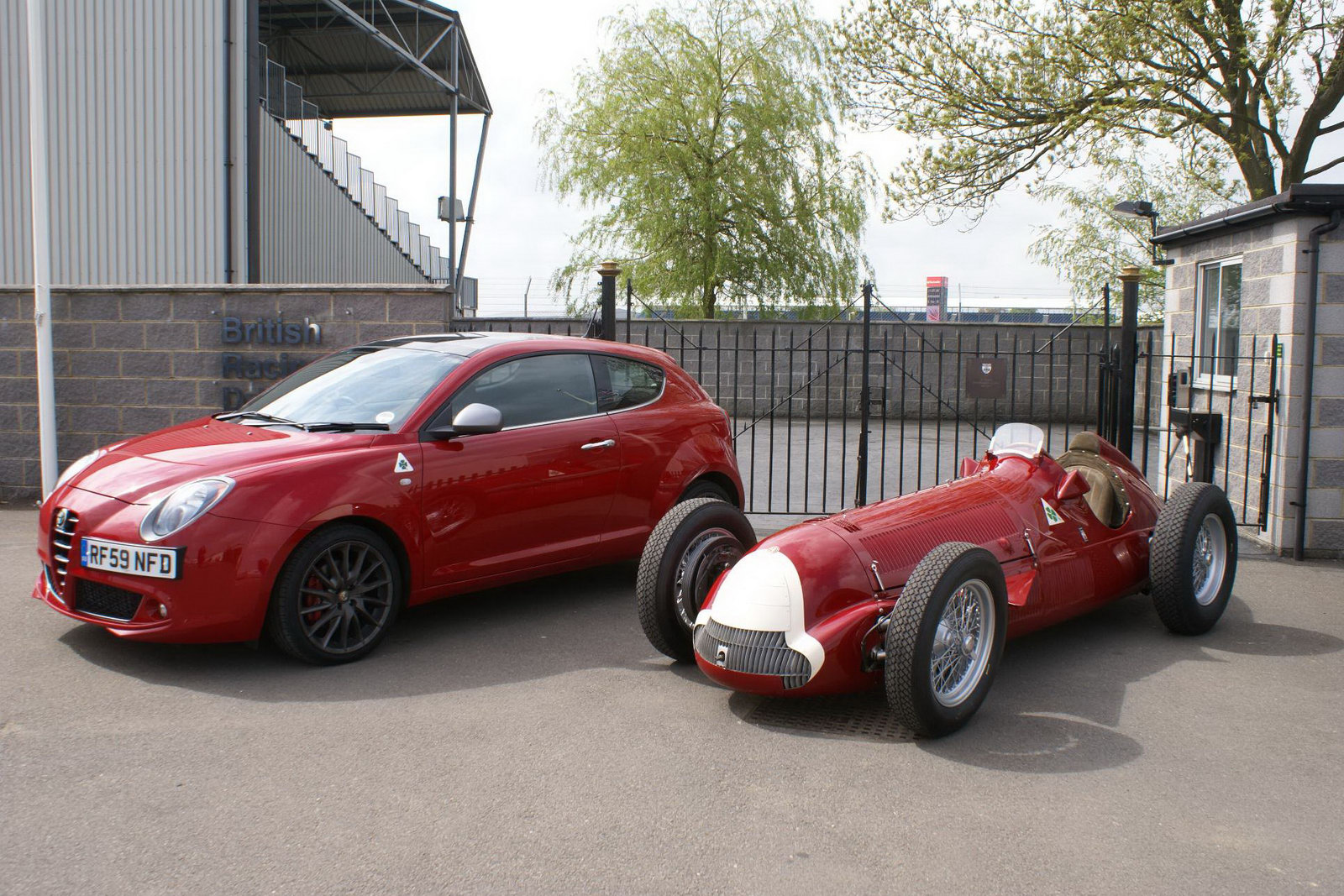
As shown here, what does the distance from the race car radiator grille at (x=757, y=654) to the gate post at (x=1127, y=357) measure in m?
5.42

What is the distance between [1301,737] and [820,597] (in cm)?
204

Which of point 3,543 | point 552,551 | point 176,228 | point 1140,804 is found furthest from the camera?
point 176,228

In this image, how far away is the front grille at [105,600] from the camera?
4.98 m

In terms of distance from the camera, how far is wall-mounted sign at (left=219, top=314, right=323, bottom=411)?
968 cm

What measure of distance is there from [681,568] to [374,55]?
68.4 ft

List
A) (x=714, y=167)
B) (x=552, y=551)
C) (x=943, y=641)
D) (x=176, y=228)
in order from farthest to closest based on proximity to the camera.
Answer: (x=714, y=167), (x=176, y=228), (x=552, y=551), (x=943, y=641)

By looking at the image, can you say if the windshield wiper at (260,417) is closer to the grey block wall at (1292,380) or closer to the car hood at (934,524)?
the car hood at (934,524)

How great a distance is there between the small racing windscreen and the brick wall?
5.61 metres

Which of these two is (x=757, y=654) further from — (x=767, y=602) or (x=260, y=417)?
(x=260, y=417)

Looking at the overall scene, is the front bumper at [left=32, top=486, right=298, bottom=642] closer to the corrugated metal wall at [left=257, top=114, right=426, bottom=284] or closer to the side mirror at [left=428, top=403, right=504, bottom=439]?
the side mirror at [left=428, top=403, right=504, bottom=439]

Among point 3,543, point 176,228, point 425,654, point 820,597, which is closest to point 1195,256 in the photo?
point 820,597

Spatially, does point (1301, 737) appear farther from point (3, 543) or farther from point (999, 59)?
point (999, 59)

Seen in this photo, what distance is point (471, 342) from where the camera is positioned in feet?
21.2

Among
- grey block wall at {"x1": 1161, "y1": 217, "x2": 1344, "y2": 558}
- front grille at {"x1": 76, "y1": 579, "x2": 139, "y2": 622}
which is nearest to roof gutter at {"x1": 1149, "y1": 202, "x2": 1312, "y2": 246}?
grey block wall at {"x1": 1161, "y1": 217, "x2": 1344, "y2": 558}
